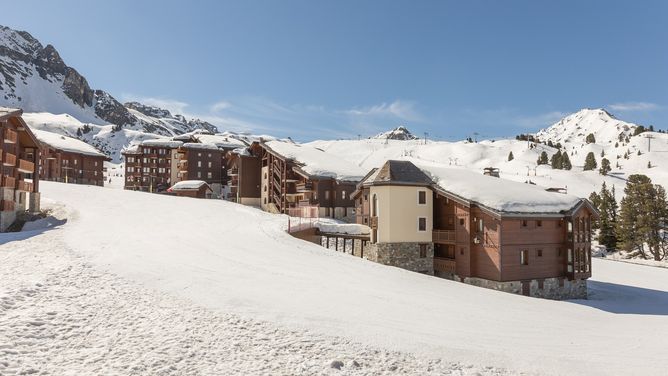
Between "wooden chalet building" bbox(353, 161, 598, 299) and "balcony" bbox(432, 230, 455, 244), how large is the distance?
77 millimetres

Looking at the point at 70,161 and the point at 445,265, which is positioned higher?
the point at 70,161

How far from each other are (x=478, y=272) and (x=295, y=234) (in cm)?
1452

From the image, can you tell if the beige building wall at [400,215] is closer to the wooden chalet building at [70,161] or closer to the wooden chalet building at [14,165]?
the wooden chalet building at [14,165]

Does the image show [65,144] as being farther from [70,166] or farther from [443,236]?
[443,236]

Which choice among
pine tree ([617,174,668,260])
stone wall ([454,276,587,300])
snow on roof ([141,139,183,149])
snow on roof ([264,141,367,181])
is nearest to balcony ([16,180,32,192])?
snow on roof ([264,141,367,181])

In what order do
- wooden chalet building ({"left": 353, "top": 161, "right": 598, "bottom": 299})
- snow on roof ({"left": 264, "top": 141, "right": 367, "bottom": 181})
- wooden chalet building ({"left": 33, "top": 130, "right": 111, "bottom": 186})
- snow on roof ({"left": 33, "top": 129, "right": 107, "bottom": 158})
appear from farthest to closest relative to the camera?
snow on roof ({"left": 33, "top": 129, "right": 107, "bottom": 158}) → wooden chalet building ({"left": 33, "top": 130, "right": 111, "bottom": 186}) → snow on roof ({"left": 264, "top": 141, "right": 367, "bottom": 181}) → wooden chalet building ({"left": 353, "top": 161, "right": 598, "bottom": 299})

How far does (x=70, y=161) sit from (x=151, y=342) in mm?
89572

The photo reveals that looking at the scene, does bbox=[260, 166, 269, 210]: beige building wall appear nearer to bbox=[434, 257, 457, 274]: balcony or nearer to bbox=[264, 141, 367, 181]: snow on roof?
bbox=[264, 141, 367, 181]: snow on roof

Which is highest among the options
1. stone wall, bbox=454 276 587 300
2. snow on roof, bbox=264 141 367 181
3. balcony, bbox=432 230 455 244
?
snow on roof, bbox=264 141 367 181

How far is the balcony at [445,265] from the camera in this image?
3120 cm

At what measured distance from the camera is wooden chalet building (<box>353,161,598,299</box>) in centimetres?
2880

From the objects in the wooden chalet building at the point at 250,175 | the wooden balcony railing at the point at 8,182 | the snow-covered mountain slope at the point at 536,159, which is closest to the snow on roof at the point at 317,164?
the wooden chalet building at the point at 250,175

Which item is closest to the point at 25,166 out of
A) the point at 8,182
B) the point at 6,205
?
the point at 8,182

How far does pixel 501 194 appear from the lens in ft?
98.7
